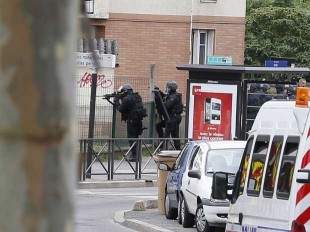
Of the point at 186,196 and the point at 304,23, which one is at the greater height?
the point at 304,23

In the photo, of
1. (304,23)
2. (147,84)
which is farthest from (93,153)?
(304,23)

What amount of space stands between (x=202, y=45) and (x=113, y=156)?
14.2m

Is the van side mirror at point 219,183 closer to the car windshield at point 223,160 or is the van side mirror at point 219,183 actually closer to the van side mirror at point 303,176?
the van side mirror at point 303,176

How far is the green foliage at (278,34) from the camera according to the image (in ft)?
165

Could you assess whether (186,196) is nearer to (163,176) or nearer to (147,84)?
(163,176)

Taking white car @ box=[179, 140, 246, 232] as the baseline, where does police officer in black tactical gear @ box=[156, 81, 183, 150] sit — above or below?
above

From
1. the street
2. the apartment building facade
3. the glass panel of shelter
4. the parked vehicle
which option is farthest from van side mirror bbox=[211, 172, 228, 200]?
the apartment building facade

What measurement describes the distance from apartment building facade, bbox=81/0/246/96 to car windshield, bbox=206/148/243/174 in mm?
21008

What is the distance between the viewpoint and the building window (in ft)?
125

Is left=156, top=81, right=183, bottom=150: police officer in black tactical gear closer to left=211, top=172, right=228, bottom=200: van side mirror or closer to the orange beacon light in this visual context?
left=211, top=172, right=228, bottom=200: van side mirror

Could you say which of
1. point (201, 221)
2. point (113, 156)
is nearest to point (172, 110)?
point (113, 156)

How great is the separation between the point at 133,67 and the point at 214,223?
22.5m

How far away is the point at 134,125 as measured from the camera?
28.5 metres

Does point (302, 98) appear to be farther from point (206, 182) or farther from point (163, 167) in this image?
point (163, 167)
